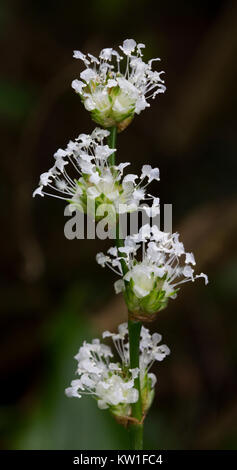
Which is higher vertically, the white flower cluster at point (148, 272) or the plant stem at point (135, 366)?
the white flower cluster at point (148, 272)

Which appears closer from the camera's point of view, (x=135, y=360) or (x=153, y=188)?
(x=135, y=360)

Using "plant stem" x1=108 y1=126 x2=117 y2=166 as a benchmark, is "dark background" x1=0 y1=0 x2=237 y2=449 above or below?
above

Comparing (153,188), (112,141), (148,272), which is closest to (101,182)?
(112,141)

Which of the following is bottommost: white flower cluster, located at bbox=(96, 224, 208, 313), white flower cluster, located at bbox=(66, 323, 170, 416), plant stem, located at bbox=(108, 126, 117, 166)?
white flower cluster, located at bbox=(66, 323, 170, 416)

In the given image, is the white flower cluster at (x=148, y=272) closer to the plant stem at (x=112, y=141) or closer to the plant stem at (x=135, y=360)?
the plant stem at (x=135, y=360)

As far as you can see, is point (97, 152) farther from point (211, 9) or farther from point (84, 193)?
point (211, 9)

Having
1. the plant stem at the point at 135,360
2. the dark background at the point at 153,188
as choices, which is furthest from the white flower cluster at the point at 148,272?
the dark background at the point at 153,188

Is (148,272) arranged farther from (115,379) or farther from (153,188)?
(153,188)

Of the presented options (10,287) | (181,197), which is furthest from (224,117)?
(10,287)

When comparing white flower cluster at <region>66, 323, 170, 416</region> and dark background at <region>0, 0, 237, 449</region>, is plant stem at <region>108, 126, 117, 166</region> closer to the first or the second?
white flower cluster at <region>66, 323, 170, 416</region>

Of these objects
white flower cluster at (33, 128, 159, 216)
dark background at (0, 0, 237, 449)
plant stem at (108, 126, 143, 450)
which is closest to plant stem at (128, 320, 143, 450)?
plant stem at (108, 126, 143, 450)
